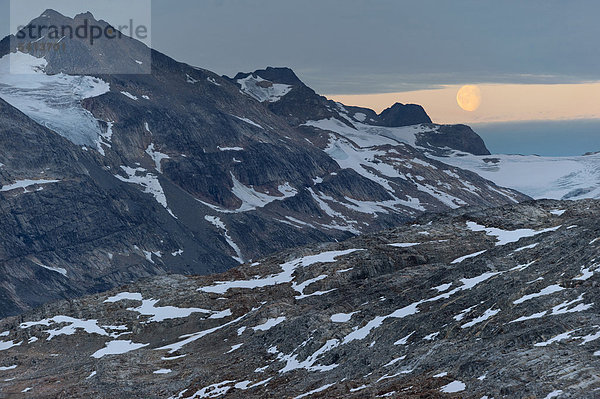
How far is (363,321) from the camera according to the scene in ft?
297

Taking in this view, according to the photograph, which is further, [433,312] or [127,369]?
[127,369]

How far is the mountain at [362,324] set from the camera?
62.0 m

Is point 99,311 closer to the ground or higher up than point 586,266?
closer to the ground

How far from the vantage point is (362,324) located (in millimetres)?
89688

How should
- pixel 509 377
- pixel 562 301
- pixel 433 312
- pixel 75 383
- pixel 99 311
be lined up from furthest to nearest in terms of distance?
pixel 99 311 < pixel 75 383 < pixel 433 312 < pixel 562 301 < pixel 509 377

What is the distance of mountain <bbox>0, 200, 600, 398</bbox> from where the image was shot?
62.0 meters

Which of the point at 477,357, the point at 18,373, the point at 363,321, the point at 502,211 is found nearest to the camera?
the point at 477,357

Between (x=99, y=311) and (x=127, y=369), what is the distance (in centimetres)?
2478

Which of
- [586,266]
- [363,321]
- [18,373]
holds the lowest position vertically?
[18,373]

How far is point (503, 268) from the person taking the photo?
92.5 metres

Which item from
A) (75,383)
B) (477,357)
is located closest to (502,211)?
(75,383)

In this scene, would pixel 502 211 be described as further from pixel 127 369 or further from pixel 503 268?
pixel 127 369

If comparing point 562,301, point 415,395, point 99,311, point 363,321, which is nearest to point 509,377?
point 415,395

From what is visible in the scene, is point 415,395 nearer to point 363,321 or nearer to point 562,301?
point 562,301
